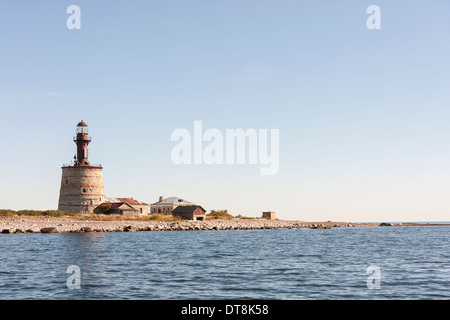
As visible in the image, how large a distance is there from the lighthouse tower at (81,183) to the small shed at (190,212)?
67.7 feet

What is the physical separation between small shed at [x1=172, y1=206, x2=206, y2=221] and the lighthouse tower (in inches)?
812

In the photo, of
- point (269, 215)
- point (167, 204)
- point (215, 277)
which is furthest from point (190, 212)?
point (215, 277)

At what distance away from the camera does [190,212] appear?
101 m

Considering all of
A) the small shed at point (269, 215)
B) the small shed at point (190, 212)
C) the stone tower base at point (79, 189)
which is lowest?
the small shed at point (269, 215)

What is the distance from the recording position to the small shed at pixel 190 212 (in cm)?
10069

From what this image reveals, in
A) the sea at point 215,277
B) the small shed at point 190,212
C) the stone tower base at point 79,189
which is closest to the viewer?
the sea at point 215,277

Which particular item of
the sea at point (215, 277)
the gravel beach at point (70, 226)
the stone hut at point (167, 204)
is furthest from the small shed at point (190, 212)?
the sea at point (215, 277)

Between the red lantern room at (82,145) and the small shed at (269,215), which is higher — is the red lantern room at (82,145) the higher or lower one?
the higher one

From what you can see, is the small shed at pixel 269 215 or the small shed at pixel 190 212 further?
the small shed at pixel 269 215

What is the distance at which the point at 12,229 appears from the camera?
198 feet

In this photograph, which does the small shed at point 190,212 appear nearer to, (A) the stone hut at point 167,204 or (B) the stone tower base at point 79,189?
(A) the stone hut at point 167,204
